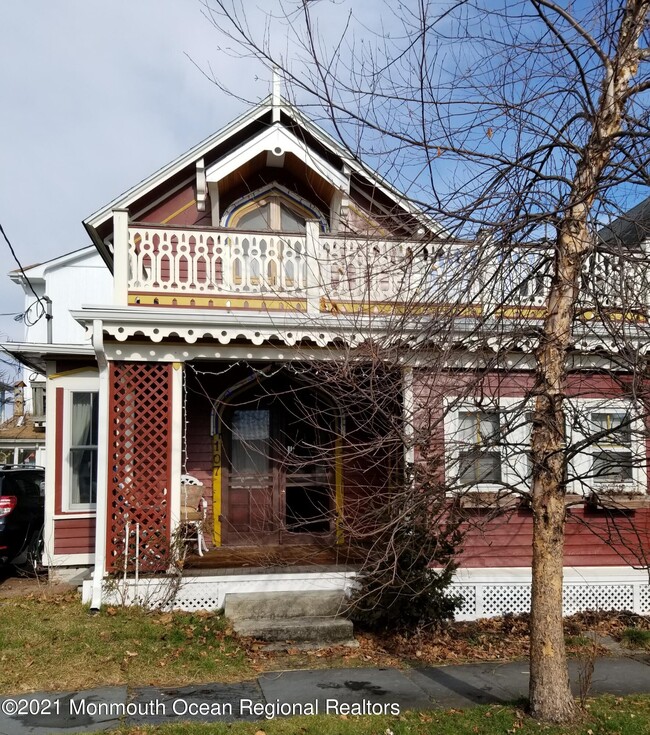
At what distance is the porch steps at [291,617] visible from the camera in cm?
741

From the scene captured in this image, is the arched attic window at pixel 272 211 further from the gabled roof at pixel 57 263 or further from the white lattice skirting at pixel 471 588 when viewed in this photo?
the gabled roof at pixel 57 263

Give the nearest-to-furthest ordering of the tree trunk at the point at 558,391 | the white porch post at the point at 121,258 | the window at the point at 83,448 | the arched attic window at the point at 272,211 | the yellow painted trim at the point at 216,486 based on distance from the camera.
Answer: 1. the tree trunk at the point at 558,391
2. the white porch post at the point at 121,258
3. the yellow painted trim at the point at 216,486
4. the window at the point at 83,448
5. the arched attic window at the point at 272,211

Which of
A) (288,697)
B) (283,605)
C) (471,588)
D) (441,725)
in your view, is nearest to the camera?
(441,725)

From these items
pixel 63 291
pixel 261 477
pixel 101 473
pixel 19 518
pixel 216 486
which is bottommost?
pixel 19 518

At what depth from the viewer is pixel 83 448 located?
35.4ft

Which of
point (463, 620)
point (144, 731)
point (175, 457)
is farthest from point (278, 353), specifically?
point (144, 731)

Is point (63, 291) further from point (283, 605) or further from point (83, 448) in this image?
point (283, 605)

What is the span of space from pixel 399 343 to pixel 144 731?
3.47 m

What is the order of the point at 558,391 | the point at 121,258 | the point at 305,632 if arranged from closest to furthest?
the point at 558,391
the point at 305,632
the point at 121,258

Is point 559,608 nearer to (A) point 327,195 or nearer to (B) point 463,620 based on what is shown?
(B) point 463,620

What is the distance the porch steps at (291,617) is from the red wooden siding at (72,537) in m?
3.50

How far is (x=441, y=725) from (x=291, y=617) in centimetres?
287

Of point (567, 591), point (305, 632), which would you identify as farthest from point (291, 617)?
point (567, 591)

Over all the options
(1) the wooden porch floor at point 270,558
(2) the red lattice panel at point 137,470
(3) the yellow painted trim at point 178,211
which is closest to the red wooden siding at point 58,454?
(1) the wooden porch floor at point 270,558
